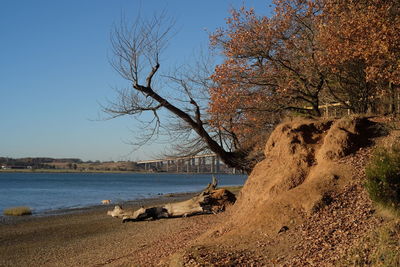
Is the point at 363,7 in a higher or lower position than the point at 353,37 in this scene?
higher

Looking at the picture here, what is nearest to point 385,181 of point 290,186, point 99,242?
point 290,186

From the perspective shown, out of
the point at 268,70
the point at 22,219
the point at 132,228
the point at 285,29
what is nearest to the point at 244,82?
the point at 268,70

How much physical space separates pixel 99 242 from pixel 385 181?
13612mm

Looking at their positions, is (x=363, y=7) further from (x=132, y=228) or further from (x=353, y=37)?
(x=132, y=228)

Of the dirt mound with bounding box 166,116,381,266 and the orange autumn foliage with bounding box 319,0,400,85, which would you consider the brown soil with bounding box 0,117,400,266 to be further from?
the orange autumn foliage with bounding box 319,0,400,85

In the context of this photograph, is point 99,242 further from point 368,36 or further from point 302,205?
point 368,36

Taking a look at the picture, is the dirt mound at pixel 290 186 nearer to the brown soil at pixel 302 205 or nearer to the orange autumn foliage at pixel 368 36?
the brown soil at pixel 302 205

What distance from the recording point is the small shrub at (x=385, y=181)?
9.56 meters

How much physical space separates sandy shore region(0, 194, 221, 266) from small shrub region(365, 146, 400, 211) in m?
5.74

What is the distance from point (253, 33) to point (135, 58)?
16.5 feet

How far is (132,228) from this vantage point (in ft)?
74.8

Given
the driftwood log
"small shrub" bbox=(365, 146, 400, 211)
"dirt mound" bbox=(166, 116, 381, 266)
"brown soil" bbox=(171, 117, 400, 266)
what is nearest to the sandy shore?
the driftwood log

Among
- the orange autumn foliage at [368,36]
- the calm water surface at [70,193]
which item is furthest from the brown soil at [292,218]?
the calm water surface at [70,193]

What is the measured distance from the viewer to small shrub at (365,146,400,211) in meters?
9.56
